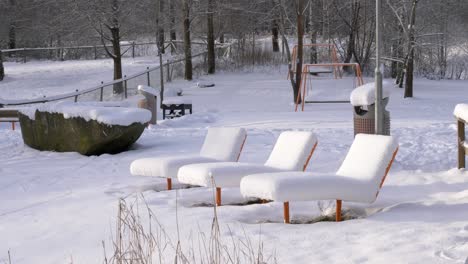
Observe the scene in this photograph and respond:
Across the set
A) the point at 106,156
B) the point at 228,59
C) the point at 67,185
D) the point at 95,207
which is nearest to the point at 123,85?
the point at 228,59

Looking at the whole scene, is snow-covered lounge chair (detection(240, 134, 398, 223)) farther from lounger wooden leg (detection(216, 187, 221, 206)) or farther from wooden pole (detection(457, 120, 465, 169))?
wooden pole (detection(457, 120, 465, 169))

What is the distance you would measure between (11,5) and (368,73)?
726 inches

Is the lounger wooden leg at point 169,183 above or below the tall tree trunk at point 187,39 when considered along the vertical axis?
below

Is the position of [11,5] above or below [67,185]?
above

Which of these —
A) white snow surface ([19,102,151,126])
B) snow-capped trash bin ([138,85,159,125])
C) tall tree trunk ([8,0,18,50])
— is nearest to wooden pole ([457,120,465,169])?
white snow surface ([19,102,151,126])

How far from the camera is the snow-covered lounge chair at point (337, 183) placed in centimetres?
659

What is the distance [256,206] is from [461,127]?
3.13 m

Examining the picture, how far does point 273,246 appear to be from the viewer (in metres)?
5.76

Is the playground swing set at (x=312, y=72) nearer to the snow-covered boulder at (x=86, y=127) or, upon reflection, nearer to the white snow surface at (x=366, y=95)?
the snow-covered boulder at (x=86, y=127)

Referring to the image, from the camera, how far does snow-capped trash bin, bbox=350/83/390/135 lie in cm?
1035

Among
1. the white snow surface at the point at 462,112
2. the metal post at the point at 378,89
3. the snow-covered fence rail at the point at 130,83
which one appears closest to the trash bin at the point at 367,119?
the metal post at the point at 378,89

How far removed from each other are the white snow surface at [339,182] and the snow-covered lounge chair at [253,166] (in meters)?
0.61

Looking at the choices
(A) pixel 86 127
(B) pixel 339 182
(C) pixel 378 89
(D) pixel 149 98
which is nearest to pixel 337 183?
(B) pixel 339 182

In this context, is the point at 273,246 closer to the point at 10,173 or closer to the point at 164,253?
the point at 164,253
